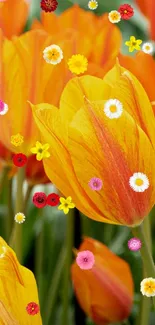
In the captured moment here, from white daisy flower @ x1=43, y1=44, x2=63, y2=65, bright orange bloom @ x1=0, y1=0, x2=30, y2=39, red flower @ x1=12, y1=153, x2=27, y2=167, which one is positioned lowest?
red flower @ x1=12, y1=153, x2=27, y2=167

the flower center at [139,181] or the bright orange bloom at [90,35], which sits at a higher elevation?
the bright orange bloom at [90,35]

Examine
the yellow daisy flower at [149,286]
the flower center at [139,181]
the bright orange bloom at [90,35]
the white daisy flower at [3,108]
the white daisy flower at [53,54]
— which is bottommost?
the yellow daisy flower at [149,286]

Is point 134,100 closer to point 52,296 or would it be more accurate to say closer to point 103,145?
point 103,145

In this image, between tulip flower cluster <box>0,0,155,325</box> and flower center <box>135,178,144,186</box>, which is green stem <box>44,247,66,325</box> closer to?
tulip flower cluster <box>0,0,155,325</box>

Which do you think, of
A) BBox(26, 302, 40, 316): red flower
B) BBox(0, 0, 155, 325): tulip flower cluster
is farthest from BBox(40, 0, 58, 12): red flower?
BBox(26, 302, 40, 316): red flower

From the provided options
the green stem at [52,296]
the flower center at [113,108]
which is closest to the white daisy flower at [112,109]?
the flower center at [113,108]

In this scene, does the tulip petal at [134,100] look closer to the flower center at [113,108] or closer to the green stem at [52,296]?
the flower center at [113,108]

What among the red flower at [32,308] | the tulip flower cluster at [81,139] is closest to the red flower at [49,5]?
the tulip flower cluster at [81,139]
